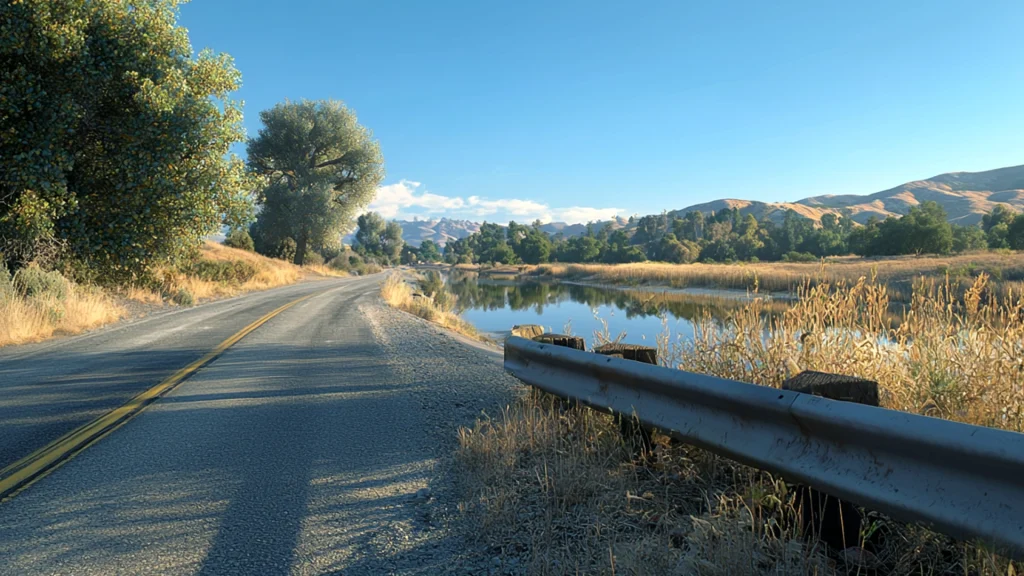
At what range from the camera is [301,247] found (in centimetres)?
4444

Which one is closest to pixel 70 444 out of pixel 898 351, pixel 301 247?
pixel 898 351

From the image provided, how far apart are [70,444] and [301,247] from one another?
42278mm

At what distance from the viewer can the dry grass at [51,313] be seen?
995 cm

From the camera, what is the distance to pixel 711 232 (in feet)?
423

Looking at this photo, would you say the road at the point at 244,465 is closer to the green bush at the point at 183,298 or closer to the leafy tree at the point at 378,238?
the green bush at the point at 183,298

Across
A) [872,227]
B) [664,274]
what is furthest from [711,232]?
[664,274]

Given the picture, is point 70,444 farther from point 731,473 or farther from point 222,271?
point 222,271

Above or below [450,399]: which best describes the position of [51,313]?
above

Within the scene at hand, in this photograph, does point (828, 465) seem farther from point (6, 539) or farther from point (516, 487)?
point (6, 539)

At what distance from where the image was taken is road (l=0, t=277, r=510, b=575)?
2863 millimetres

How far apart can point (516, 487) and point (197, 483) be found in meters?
2.10

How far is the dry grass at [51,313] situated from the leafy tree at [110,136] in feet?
3.47

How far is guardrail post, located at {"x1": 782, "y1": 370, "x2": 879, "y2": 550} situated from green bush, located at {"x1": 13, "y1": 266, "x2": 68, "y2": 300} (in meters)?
14.0

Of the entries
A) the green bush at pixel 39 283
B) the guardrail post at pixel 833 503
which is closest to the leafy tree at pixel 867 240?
the green bush at pixel 39 283
